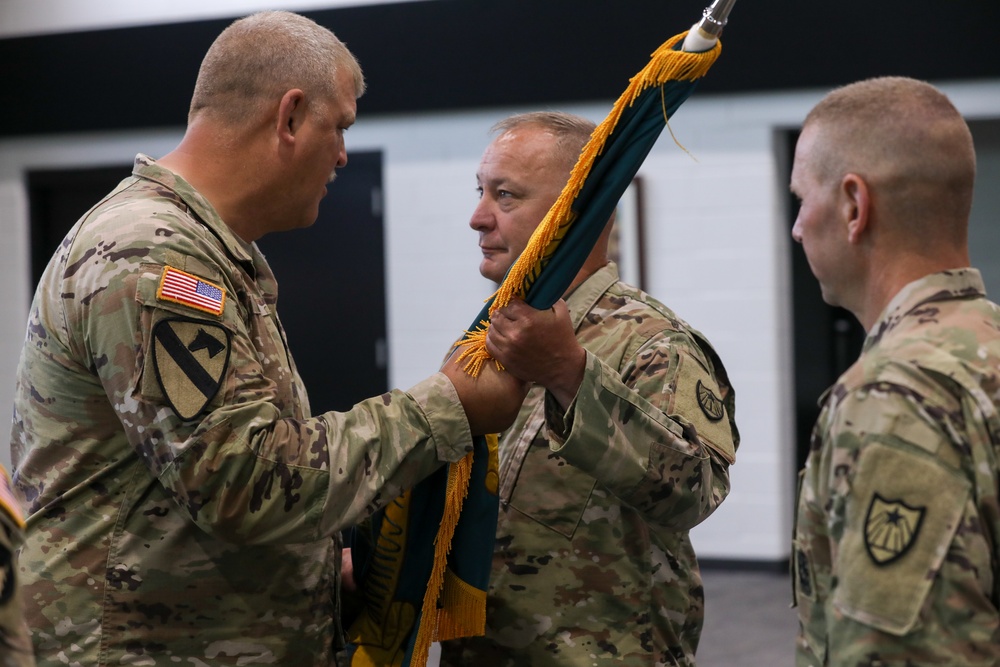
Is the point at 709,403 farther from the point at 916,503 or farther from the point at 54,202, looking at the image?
the point at 54,202

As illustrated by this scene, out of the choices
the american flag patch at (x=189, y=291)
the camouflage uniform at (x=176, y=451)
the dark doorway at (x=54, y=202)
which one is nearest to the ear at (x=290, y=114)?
the camouflage uniform at (x=176, y=451)

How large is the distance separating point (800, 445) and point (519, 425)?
13.3 feet

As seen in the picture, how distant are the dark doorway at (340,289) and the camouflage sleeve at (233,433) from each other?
476cm

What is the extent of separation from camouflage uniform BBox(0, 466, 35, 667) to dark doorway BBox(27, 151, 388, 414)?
5.32 metres

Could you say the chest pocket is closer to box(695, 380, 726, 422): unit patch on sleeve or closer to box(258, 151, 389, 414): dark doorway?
box(695, 380, 726, 422): unit patch on sleeve

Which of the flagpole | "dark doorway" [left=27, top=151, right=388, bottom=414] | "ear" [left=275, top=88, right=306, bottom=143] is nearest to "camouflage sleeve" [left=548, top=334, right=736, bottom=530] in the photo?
the flagpole

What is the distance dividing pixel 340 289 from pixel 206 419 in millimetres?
4976

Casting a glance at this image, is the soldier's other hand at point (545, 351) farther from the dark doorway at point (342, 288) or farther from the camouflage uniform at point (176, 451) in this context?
the dark doorway at point (342, 288)

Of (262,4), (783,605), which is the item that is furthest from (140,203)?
(262,4)

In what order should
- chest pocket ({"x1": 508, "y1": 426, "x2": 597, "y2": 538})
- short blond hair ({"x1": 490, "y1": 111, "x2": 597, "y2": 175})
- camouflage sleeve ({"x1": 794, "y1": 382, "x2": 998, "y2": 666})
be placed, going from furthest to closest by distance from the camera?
short blond hair ({"x1": 490, "y1": 111, "x2": 597, "y2": 175}) → chest pocket ({"x1": 508, "y1": 426, "x2": 597, "y2": 538}) → camouflage sleeve ({"x1": 794, "y1": 382, "x2": 998, "y2": 666})

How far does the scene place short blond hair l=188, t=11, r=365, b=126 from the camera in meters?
1.84

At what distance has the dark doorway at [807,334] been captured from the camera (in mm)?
5766

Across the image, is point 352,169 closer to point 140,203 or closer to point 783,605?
point 783,605

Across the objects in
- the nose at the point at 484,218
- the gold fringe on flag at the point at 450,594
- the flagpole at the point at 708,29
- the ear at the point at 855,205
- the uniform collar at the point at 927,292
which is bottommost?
the gold fringe on flag at the point at 450,594
